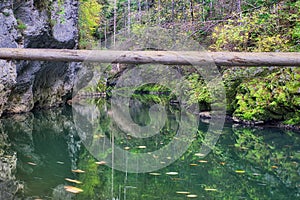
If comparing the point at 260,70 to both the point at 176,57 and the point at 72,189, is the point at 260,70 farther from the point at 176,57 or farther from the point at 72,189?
the point at 72,189

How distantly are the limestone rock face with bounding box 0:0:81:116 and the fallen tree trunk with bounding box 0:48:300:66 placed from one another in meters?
5.91

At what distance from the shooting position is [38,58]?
9.59ft

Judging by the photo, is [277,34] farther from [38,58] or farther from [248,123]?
[38,58]

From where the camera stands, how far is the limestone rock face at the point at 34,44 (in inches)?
332

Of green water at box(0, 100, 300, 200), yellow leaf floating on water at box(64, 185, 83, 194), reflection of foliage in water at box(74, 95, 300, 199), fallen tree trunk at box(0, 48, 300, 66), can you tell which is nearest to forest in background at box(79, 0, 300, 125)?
green water at box(0, 100, 300, 200)

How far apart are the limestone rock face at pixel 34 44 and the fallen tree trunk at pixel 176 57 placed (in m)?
5.91

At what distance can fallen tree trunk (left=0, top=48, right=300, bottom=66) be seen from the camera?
2543mm

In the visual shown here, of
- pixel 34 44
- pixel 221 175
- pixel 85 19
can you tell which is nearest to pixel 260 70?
pixel 221 175

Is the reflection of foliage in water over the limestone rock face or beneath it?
beneath

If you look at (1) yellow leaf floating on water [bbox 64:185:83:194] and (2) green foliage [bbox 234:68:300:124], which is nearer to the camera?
(1) yellow leaf floating on water [bbox 64:185:83:194]

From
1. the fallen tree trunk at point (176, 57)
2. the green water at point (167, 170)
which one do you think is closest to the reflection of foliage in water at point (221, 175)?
the green water at point (167, 170)

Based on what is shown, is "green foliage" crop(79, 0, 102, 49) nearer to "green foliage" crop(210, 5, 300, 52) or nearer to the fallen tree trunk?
"green foliage" crop(210, 5, 300, 52)

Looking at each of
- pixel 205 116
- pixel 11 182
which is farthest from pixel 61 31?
pixel 11 182

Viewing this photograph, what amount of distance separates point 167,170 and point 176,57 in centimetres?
181
